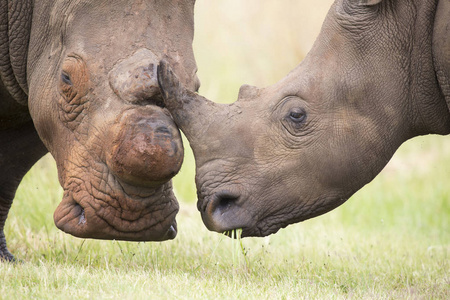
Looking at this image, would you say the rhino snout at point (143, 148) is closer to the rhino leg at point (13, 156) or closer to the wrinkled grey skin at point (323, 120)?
the wrinkled grey skin at point (323, 120)

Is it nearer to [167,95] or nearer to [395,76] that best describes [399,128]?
[395,76]

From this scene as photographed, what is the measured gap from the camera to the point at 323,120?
514 cm

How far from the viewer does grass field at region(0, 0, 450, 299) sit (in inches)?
190

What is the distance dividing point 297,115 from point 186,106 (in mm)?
715

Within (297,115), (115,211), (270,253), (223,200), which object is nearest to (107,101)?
(115,211)

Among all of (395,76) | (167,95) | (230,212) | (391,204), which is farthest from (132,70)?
(391,204)

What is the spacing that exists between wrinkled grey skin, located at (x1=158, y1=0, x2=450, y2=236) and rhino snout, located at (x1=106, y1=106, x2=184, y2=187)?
0.96 feet

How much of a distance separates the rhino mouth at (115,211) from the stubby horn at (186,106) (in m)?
0.41

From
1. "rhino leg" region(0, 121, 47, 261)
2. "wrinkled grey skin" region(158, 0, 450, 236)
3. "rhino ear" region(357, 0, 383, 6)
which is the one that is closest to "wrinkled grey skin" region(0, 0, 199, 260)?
"wrinkled grey skin" region(158, 0, 450, 236)

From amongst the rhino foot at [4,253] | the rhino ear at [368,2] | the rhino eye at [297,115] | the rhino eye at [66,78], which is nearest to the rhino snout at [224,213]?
the rhino eye at [297,115]

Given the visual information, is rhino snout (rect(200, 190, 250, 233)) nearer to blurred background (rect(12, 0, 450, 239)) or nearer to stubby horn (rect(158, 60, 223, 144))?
stubby horn (rect(158, 60, 223, 144))

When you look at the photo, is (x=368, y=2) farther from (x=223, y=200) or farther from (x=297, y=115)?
(x=223, y=200)

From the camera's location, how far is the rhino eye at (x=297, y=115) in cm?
515

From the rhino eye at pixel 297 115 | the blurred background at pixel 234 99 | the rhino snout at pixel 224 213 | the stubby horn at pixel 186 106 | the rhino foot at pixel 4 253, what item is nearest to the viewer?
the stubby horn at pixel 186 106
